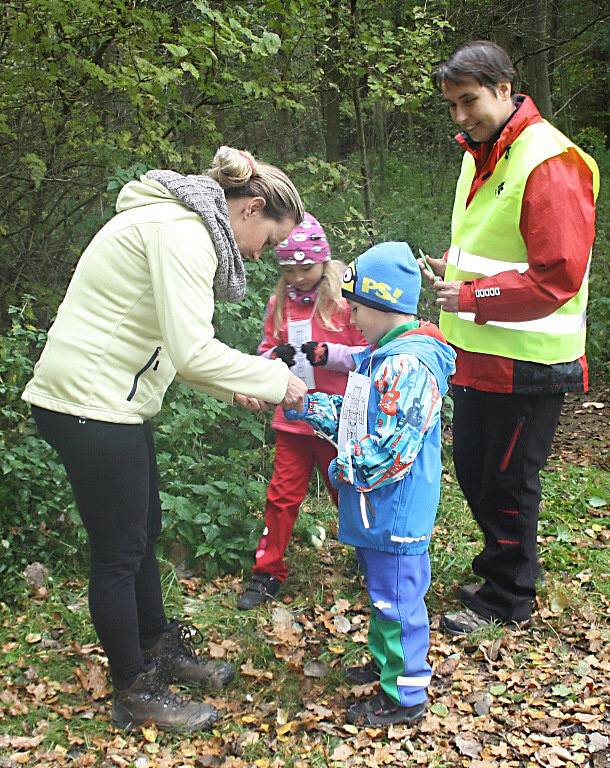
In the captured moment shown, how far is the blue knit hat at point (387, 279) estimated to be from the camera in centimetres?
295

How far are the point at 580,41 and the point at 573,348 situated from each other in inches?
597

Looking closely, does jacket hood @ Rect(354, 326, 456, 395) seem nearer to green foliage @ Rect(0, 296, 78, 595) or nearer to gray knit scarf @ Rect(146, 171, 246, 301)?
gray knit scarf @ Rect(146, 171, 246, 301)

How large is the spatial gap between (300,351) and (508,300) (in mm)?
1045

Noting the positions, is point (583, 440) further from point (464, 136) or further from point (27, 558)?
point (27, 558)

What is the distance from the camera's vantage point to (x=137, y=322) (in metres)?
2.75

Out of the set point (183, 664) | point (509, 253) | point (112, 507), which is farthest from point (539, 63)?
point (112, 507)

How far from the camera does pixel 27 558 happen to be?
4.38 metres

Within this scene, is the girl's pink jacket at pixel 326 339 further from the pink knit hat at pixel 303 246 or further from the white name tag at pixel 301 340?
the pink knit hat at pixel 303 246

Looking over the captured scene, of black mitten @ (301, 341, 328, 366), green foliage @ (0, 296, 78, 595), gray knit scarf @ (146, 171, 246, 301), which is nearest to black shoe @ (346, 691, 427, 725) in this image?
black mitten @ (301, 341, 328, 366)

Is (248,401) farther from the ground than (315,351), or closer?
closer

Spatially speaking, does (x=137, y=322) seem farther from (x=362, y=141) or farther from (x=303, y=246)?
(x=362, y=141)

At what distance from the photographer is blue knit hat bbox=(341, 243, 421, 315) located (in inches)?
116

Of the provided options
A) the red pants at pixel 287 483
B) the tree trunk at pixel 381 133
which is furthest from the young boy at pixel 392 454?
the tree trunk at pixel 381 133

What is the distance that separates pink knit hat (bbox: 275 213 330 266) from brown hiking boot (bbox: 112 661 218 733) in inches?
76.6
